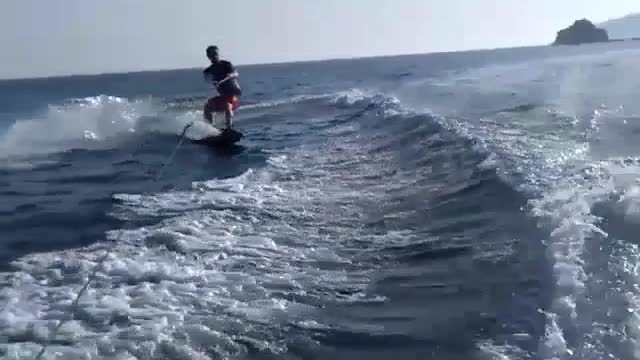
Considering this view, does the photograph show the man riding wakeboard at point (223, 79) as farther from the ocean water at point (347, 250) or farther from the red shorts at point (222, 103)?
the ocean water at point (347, 250)

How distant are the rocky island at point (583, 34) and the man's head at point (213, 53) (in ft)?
520

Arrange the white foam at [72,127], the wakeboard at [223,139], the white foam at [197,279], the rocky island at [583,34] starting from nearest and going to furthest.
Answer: the white foam at [197,279] → the wakeboard at [223,139] → the white foam at [72,127] → the rocky island at [583,34]

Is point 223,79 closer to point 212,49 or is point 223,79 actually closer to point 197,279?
point 212,49

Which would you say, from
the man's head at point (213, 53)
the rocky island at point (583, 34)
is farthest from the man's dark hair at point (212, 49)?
the rocky island at point (583, 34)

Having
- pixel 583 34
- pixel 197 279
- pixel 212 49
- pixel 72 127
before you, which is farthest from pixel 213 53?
pixel 583 34

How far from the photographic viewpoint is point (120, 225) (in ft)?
30.5

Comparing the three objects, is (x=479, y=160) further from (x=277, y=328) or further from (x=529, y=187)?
(x=277, y=328)

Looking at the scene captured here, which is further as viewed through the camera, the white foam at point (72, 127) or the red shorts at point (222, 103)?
the white foam at point (72, 127)

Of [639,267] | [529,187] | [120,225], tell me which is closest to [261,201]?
[120,225]

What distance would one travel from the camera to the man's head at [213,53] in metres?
16.7

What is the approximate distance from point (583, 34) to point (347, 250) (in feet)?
552

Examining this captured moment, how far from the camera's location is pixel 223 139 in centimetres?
1681

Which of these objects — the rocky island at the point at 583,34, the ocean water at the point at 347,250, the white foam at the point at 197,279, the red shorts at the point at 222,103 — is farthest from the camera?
the rocky island at the point at 583,34

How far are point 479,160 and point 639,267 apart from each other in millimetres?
5176
